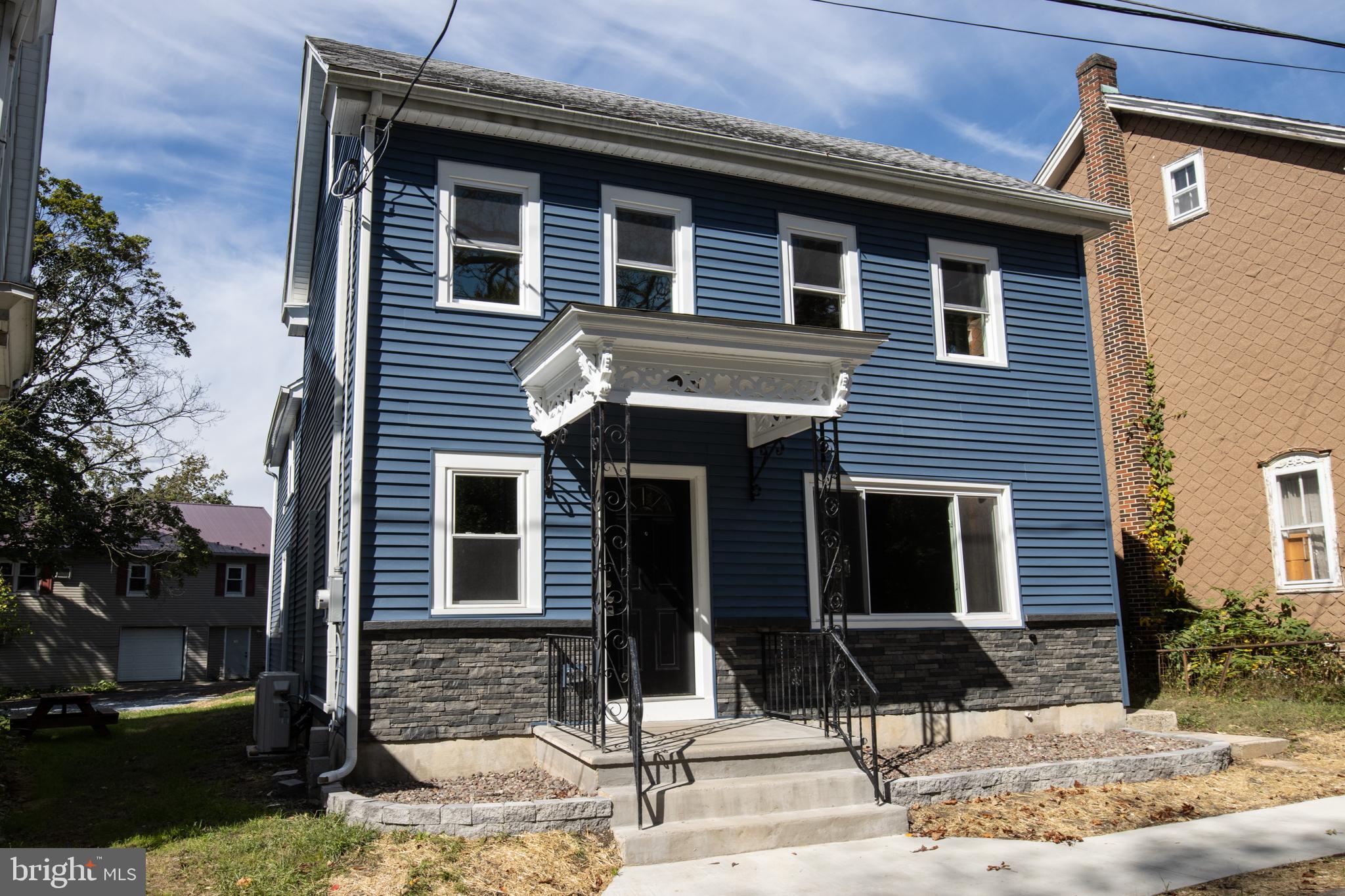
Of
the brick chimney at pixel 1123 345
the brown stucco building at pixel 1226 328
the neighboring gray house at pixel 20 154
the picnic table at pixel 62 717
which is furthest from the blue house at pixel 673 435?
the picnic table at pixel 62 717

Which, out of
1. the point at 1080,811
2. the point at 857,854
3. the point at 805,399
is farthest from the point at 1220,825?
the point at 805,399

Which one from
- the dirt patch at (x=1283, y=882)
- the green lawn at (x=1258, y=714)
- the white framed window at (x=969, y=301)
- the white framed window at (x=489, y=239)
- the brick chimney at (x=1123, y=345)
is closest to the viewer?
the dirt patch at (x=1283, y=882)

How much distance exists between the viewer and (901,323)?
11.2 meters

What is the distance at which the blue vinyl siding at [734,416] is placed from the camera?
353 inches

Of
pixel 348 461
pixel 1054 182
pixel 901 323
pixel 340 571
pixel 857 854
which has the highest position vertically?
pixel 1054 182

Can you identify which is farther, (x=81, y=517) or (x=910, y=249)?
(x=81, y=517)

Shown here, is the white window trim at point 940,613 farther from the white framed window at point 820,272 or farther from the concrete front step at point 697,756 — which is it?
the concrete front step at point 697,756

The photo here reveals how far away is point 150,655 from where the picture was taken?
3312 centimetres

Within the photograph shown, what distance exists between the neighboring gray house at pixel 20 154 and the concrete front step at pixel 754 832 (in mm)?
5990

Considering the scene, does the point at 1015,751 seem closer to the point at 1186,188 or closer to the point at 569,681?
the point at 569,681

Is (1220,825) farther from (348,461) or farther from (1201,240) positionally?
(1201,240)

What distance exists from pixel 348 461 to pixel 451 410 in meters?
1.01

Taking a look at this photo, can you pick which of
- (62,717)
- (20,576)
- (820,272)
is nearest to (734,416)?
(820,272)

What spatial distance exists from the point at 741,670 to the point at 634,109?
6411 millimetres
